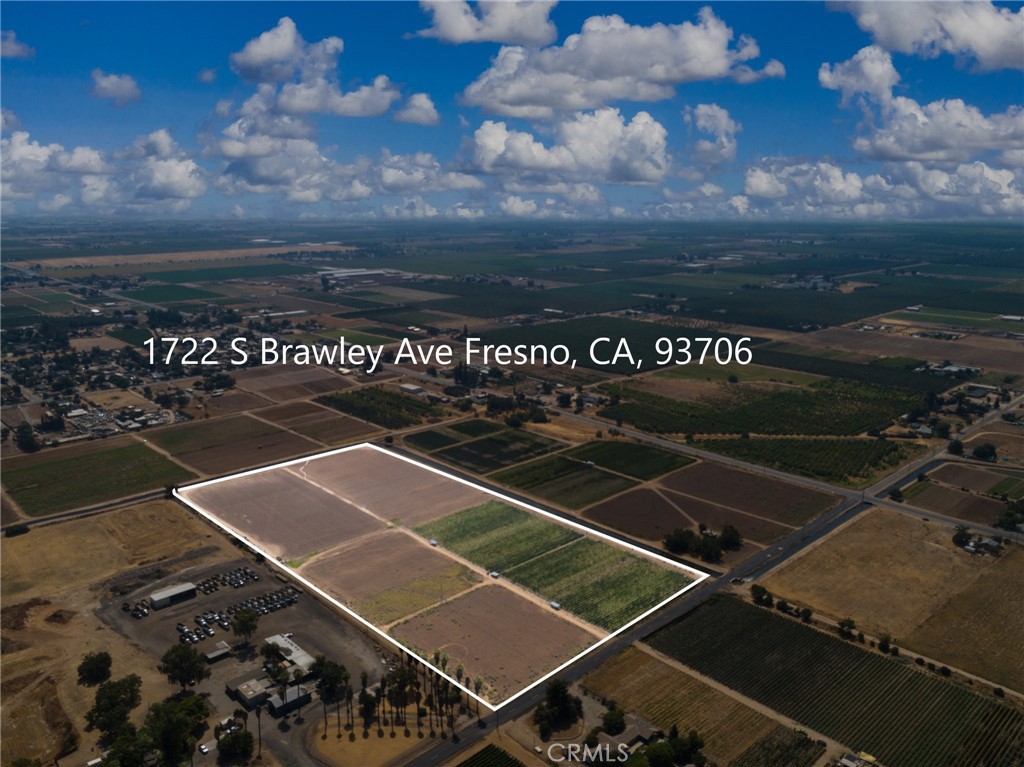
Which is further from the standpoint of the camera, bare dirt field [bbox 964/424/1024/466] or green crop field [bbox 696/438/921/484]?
bare dirt field [bbox 964/424/1024/466]

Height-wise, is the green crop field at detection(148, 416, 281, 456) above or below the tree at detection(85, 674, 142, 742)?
above

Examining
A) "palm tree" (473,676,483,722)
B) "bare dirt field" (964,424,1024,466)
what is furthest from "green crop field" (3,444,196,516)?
"bare dirt field" (964,424,1024,466)

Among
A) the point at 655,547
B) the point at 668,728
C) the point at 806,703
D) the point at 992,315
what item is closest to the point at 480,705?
the point at 668,728

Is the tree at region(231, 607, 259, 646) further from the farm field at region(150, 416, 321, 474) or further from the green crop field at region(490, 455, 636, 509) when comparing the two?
the farm field at region(150, 416, 321, 474)

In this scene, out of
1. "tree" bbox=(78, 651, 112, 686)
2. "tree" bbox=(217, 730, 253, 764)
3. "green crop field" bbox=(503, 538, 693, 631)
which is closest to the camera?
"tree" bbox=(217, 730, 253, 764)

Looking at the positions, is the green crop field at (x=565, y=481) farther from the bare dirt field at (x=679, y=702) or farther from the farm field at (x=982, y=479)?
the farm field at (x=982, y=479)

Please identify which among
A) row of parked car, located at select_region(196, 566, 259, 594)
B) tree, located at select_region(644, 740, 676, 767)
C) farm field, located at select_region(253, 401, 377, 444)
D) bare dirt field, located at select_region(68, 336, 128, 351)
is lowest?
tree, located at select_region(644, 740, 676, 767)

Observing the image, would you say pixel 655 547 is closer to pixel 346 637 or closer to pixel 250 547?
pixel 346 637

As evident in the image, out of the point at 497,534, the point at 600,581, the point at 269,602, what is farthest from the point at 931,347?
the point at 269,602

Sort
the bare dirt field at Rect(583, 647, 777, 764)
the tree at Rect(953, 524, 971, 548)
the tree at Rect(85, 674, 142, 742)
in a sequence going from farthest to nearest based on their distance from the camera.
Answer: the tree at Rect(953, 524, 971, 548) < the tree at Rect(85, 674, 142, 742) < the bare dirt field at Rect(583, 647, 777, 764)
